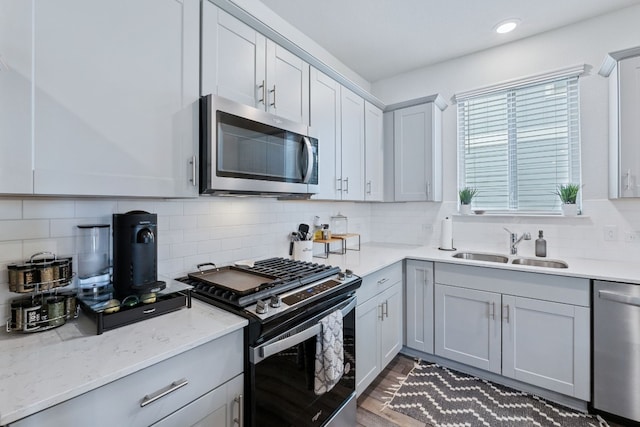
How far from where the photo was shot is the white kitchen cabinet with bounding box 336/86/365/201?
2.44m

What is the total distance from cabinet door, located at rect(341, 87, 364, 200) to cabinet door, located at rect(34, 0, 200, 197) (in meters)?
1.35

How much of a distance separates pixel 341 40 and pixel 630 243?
2819mm

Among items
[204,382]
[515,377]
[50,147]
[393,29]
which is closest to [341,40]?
[393,29]

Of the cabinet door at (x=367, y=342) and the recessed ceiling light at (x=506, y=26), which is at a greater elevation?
the recessed ceiling light at (x=506, y=26)

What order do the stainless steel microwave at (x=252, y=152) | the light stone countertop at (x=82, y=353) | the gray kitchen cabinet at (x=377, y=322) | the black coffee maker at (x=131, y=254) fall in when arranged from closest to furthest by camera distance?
1. the light stone countertop at (x=82, y=353)
2. the black coffee maker at (x=131, y=254)
3. the stainless steel microwave at (x=252, y=152)
4. the gray kitchen cabinet at (x=377, y=322)

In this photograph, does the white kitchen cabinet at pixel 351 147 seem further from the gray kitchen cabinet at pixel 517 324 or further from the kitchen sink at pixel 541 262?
the kitchen sink at pixel 541 262

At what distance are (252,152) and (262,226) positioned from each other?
74 centimetres

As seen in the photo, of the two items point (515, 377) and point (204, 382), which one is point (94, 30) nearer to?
point (204, 382)

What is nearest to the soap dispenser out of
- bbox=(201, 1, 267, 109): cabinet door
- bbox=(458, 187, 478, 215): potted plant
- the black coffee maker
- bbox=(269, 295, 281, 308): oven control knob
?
bbox=(458, 187, 478, 215): potted plant

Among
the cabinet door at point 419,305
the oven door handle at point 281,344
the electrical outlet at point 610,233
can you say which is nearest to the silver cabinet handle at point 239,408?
the oven door handle at point 281,344

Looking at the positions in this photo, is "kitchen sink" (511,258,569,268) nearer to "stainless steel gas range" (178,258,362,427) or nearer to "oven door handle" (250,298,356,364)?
"stainless steel gas range" (178,258,362,427)

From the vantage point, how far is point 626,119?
6.48 feet

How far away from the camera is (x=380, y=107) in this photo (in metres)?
3.02

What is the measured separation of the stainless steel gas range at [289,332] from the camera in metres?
1.16
